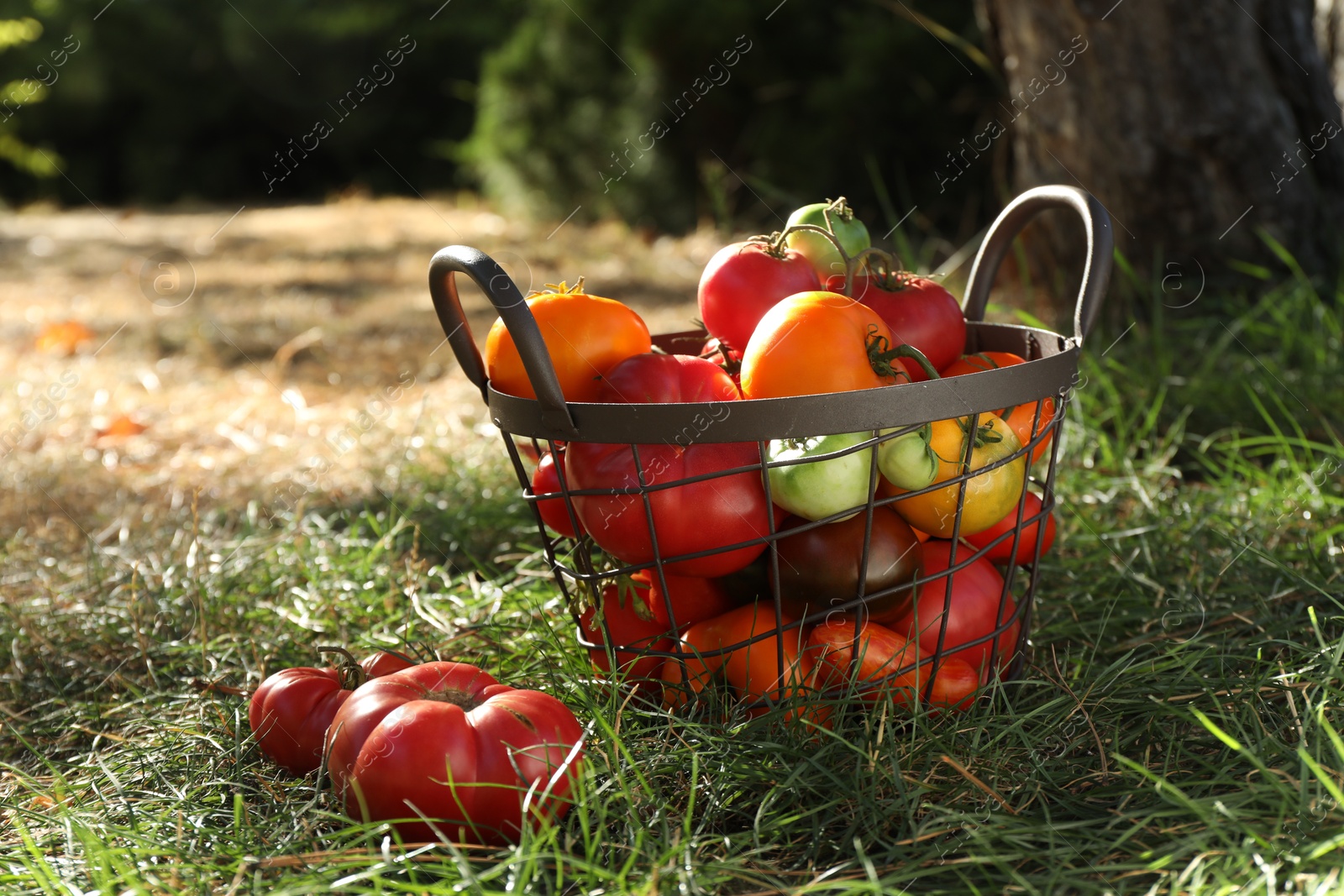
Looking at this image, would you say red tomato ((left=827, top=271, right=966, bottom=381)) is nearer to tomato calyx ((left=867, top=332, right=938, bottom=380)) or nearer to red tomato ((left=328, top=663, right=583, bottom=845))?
tomato calyx ((left=867, top=332, right=938, bottom=380))

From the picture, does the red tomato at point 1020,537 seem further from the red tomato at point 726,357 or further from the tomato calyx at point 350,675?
the tomato calyx at point 350,675

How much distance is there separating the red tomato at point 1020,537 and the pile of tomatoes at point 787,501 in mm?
17

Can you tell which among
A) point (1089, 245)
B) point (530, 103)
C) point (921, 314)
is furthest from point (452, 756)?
point (530, 103)

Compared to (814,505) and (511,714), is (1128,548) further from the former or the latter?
(511,714)

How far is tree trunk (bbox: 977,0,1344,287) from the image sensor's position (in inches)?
109

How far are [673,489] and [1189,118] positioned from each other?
2.25m

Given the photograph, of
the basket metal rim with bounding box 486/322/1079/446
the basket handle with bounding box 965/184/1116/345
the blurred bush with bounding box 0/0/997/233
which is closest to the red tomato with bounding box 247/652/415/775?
the basket metal rim with bounding box 486/322/1079/446

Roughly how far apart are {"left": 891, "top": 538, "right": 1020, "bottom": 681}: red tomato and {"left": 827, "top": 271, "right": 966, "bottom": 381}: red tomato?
0.25 meters

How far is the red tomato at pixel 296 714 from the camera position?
1.30 m

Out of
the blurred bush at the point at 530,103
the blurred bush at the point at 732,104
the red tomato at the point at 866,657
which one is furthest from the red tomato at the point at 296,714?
the blurred bush at the point at 732,104

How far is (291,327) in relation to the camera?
432 centimetres

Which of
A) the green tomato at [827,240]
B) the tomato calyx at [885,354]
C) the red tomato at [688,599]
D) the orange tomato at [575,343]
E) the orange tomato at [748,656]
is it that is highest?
the orange tomato at [575,343]

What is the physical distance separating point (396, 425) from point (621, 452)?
1908mm

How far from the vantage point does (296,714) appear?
1304 millimetres
